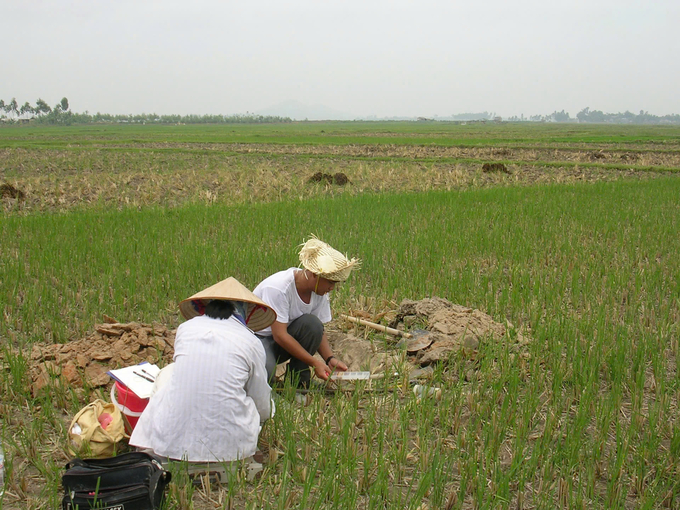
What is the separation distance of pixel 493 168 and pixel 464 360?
1363 cm

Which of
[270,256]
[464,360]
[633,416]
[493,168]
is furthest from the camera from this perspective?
A: [493,168]

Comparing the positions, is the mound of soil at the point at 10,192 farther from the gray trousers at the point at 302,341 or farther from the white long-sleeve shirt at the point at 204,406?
the white long-sleeve shirt at the point at 204,406

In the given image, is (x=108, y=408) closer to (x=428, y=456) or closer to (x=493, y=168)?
(x=428, y=456)

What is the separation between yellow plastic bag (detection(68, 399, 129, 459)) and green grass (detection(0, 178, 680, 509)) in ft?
0.43

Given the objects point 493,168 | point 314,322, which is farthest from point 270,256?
point 493,168

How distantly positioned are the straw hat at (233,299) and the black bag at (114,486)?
A: 0.73m

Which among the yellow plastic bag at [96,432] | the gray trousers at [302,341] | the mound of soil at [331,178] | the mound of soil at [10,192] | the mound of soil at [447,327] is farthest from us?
the mound of soil at [331,178]

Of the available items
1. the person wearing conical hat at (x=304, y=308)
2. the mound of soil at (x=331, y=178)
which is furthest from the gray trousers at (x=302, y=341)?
the mound of soil at (x=331, y=178)

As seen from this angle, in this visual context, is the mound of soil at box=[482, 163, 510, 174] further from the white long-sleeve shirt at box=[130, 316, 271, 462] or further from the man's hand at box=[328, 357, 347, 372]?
the white long-sleeve shirt at box=[130, 316, 271, 462]

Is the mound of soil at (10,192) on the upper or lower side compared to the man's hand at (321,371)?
upper

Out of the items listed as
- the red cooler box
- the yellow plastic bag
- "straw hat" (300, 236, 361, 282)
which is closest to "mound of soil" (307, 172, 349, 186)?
"straw hat" (300, 236, 361, 282)

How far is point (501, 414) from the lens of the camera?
2.92 meters

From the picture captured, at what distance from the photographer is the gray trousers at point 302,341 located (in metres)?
3.52

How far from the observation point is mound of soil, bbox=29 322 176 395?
3387 mm
